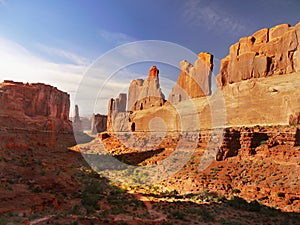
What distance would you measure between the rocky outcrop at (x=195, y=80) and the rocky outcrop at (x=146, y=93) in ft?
24.5

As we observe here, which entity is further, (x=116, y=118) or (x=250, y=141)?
(x=116, y=118)

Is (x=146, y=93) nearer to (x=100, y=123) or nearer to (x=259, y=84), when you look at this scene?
(x=100, y=123)

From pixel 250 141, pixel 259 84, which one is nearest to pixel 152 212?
pixel 250 141

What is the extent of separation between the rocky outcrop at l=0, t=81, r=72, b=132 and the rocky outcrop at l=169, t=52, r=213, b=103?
136 feet

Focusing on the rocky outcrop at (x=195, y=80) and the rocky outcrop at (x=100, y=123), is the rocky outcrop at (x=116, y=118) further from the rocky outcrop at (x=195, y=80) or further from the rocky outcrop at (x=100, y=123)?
the rocky outcrop at (x=195, y=80)

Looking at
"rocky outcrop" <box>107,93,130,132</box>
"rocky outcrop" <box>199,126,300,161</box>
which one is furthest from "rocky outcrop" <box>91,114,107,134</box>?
"rocky outcrop" <box>199,126,300,161</box>

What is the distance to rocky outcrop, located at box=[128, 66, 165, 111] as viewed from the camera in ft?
282

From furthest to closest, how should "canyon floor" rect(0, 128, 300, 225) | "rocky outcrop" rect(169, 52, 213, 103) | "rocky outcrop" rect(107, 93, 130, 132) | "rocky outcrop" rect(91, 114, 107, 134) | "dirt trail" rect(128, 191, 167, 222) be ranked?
"rocky outcrop" rect(91, 114, 107, 134)
"rocky outcrop" rect(107, 93, 130, 132)
"rocky outcrop" rect(169, 52, 213, 103)
"dirt trail" rect(128, 191, 167, 222)
"canyon floor" rect(0, 128, 300, 225)

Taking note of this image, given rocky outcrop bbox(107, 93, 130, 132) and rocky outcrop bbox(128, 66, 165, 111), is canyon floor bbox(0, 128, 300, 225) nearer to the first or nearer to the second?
rocky outcrop bbox(128, 66, 165, 111)

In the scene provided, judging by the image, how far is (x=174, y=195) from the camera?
23234 millimetres

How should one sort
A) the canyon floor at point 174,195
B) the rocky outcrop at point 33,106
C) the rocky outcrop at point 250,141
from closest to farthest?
1. the canyon floor at point 174,195
2. the rocky outcrop at point 250,141
3. the rocky outcrop at point 33,106

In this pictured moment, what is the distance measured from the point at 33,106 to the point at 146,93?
137 feet

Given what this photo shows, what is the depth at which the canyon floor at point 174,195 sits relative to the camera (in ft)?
46.0

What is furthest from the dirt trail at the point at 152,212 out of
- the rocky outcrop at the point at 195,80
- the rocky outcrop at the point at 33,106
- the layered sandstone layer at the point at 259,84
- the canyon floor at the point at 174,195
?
the rocky outcrop at the point at 195,80
